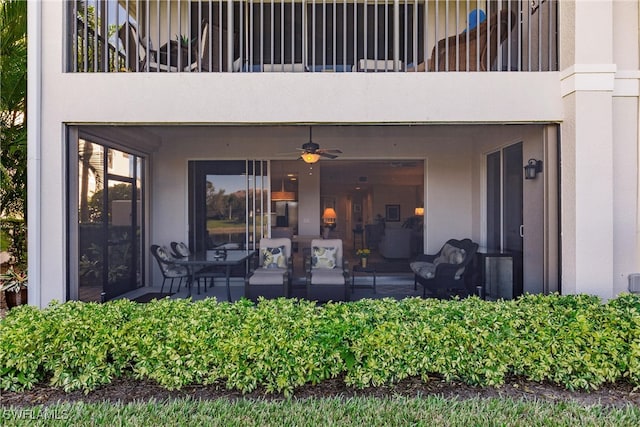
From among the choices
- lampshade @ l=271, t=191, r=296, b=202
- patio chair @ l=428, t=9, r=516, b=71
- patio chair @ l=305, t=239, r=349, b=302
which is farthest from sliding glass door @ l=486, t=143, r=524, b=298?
lampshade @ l=271, t=191, r=296, b=202

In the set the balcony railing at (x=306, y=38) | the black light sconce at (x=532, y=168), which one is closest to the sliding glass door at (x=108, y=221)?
the balcony railing at (x=306, y=38)

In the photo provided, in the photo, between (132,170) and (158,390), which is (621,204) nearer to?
(158,390)

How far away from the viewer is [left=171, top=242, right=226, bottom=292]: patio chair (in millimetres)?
6863

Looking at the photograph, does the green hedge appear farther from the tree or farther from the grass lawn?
the tree

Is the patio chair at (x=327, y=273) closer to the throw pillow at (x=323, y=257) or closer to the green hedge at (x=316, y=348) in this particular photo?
the throw pillow at (x=323, y=257)

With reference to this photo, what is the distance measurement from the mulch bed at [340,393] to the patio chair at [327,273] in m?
2.51

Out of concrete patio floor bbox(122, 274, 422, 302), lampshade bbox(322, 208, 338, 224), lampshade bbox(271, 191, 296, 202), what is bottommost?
concrete patio floor bbox(122, 274, 422, 302)

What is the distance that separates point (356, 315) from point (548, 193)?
2657mm

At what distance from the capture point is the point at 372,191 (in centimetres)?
1430

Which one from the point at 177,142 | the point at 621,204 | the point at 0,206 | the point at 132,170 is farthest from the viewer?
the point at 177,142

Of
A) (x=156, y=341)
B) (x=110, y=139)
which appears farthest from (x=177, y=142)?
(x=156, y=341)

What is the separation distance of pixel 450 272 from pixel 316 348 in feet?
12.3

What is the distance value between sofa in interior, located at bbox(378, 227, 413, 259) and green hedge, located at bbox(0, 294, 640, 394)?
6640 millimetres

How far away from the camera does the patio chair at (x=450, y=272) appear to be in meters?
6.18
